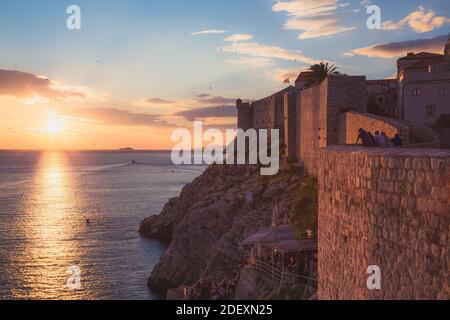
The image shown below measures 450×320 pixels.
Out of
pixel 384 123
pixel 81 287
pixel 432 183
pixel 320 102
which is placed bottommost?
pixel 81 287

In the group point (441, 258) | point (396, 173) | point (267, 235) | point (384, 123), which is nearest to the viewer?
point (441, 258)

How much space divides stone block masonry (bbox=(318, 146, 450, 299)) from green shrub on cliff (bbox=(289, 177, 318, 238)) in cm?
1143

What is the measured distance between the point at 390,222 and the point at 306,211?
55.8 feet

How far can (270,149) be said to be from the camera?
5053cm

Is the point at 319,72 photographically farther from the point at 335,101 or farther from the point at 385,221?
the point at 385,221

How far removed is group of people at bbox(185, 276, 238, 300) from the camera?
22.0m

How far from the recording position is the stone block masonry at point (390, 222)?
5141mm

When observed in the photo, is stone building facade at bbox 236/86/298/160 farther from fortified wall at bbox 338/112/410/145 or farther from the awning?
the awning

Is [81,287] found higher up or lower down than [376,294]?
lower down

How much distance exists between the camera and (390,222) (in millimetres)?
6312

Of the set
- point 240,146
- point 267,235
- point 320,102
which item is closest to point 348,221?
point 267,235

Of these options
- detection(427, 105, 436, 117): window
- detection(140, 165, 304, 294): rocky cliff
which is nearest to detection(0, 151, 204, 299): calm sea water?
detection(140, 165, 304, 294): rocky cliff
